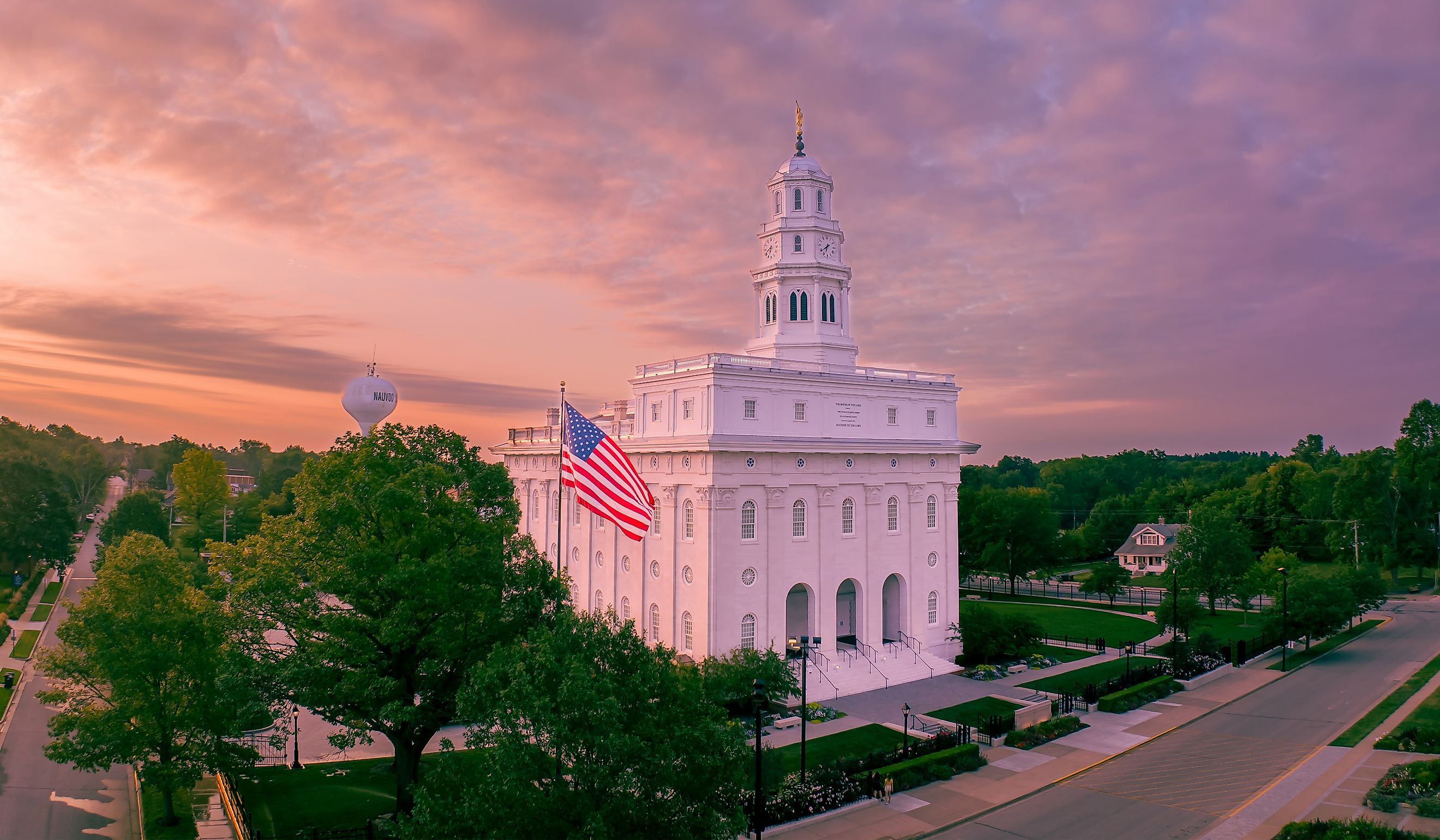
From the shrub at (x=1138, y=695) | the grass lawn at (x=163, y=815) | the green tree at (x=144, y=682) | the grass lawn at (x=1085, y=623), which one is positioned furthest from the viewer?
the grass lawn at (x=1085, y=623)

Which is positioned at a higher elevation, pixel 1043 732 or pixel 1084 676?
pixel 1084 676

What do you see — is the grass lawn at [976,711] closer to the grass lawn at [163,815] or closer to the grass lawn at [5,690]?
the grass lawn at [163,815]

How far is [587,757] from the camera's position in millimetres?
19484

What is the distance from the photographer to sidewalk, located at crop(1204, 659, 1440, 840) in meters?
27.1

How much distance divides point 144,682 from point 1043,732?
1365 inches

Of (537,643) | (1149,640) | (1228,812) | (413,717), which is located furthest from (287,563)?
(1149,640)

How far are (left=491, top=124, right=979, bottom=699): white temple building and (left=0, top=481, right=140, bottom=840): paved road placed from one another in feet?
65.5

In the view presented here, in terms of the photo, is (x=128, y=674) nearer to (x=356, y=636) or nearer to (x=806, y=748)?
(x=356, y=636)

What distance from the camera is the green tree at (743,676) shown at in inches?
1314

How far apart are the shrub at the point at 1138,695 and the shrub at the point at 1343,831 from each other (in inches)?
568

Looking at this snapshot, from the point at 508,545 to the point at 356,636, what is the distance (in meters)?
5.73

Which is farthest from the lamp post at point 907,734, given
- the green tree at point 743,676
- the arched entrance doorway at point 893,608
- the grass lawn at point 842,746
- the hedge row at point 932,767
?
the arched entrance doorway at point 893,608

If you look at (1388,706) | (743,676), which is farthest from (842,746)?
(1388,706)

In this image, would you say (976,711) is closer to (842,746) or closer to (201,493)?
(842,746)
